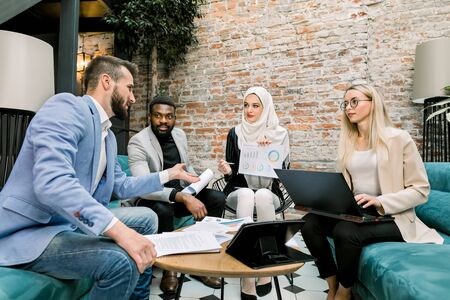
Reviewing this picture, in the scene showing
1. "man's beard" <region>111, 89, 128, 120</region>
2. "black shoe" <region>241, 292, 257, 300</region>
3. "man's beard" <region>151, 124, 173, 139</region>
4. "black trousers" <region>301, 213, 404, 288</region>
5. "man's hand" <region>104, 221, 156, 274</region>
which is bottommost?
"black shoe" <region>241, 292, 257, 300</region>

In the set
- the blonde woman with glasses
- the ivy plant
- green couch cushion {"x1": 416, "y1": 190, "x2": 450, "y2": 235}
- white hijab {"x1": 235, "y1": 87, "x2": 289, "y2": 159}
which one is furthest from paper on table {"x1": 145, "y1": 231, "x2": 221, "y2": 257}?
the ivy plant

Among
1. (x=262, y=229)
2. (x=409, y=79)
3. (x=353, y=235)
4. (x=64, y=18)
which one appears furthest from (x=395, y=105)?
(x=64, y=18)

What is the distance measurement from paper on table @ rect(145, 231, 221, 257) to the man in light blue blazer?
0.17m

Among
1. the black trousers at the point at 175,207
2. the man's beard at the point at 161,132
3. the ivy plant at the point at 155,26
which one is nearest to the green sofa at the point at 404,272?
the black trousers at the point at 175,207

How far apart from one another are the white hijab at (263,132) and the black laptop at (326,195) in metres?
0.67

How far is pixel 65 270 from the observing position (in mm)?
1126

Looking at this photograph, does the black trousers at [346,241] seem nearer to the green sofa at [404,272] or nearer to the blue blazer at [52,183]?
the green sofa at [404,272]

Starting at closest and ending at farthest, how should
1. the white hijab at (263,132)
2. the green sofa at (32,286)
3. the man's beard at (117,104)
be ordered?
the green sofa at (32,286), the man's beard at (117,104), the white hijab at (263,132)

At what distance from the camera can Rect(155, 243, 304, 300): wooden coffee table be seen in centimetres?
110

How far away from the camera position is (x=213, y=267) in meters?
1.13

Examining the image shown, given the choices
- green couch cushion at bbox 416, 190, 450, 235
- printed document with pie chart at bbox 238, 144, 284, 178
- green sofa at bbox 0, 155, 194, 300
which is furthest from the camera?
printed document with pie chart at bbox 238, 144, 284, 178

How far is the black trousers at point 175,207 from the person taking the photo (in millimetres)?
2213

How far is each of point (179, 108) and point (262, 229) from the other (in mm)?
3540

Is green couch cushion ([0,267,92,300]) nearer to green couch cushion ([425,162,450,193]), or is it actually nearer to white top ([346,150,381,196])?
white top ([346,150,381,196])
